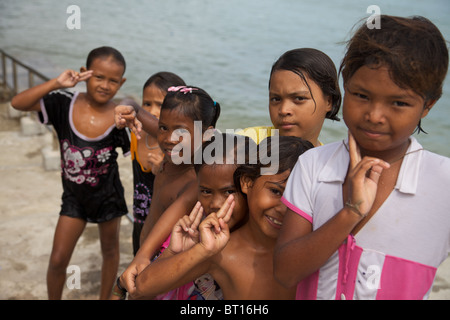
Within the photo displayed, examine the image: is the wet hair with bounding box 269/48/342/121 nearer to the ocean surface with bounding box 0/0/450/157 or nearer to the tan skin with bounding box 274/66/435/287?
the tan skin with bounding box 274/66/435/287

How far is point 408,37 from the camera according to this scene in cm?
130

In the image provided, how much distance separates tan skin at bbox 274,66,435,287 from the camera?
129 centimetres

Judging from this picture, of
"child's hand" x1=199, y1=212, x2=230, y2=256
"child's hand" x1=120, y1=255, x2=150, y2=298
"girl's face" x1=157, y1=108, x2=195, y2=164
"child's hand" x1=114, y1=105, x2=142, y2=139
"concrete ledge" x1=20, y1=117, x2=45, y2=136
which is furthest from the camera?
"concrete ledge" x1=20, y1=117, x2=45, y2=136

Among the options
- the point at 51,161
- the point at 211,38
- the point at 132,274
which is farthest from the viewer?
the point at 211,38

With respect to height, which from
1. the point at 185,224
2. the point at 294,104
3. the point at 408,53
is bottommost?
the point at 185,224

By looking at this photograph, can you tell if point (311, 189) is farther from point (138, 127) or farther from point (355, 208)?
point (138, 127)

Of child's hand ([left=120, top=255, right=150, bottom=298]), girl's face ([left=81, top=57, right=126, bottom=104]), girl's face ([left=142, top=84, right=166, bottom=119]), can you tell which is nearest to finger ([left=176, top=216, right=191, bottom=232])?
child's hand ([left=120, top=255, right=150, bottom=298])

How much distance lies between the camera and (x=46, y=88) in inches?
119

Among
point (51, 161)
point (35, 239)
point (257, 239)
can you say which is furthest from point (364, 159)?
point (51, 161)

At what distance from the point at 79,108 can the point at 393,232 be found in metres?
2.35

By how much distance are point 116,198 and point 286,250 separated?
6.78 feet

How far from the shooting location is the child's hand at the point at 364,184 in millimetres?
1270

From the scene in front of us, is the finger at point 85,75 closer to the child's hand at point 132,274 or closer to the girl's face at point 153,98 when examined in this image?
the girl's face at point 153,98

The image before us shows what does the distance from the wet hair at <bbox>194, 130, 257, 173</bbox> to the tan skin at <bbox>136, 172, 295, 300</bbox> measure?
15 cm
